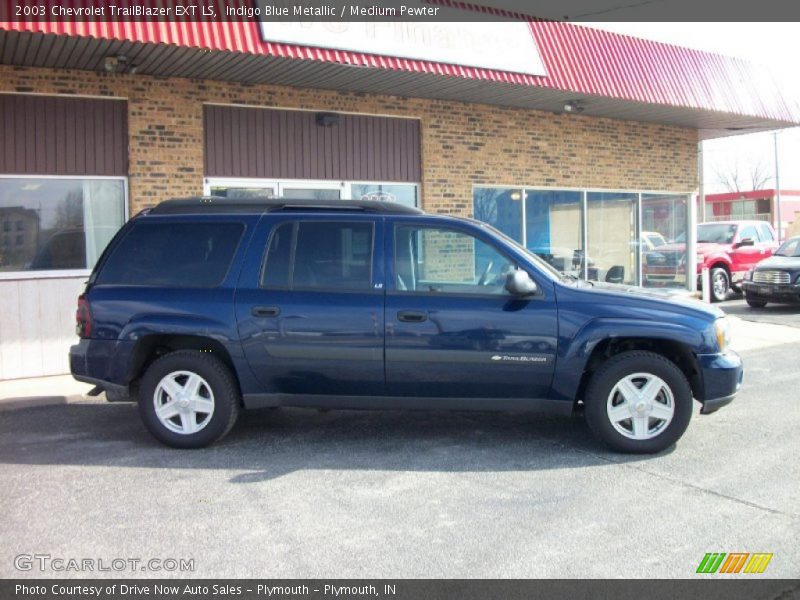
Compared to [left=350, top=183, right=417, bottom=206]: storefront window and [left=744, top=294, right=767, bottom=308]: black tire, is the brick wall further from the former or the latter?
[left=744, top=294, right=767, bottom=308]: black tire

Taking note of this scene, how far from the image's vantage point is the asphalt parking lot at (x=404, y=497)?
13.6 feet

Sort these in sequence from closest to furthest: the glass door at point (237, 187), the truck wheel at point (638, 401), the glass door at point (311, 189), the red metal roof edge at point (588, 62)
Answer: the truck wheel at point (638, 401)
the red metal roof edge at point (588, 62)
the glass door at point (237, 187)
the glass door at point (311, 189)

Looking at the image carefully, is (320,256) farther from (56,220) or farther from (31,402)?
(56,220)

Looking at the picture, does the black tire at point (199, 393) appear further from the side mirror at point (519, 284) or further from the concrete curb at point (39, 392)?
the concrete curb at point (39, 392)

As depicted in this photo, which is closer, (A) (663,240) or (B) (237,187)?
(B) (237,187)

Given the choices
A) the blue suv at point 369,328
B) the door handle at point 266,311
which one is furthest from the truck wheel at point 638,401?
the door handle at point 266,311

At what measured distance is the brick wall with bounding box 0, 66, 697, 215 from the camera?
9.82 metres

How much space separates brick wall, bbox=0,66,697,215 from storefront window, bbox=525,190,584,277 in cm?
30

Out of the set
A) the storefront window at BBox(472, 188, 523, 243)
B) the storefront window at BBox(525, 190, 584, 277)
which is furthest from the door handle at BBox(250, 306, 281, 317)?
the storefront window at BBox(525, 190, 584, 277)

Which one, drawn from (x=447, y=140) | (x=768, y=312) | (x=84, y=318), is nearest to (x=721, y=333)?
(x=84, y=318)

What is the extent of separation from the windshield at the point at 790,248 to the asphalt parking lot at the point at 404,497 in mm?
11387

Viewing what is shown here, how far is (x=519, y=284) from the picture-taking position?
18.9 ft

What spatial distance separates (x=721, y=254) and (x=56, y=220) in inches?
564
